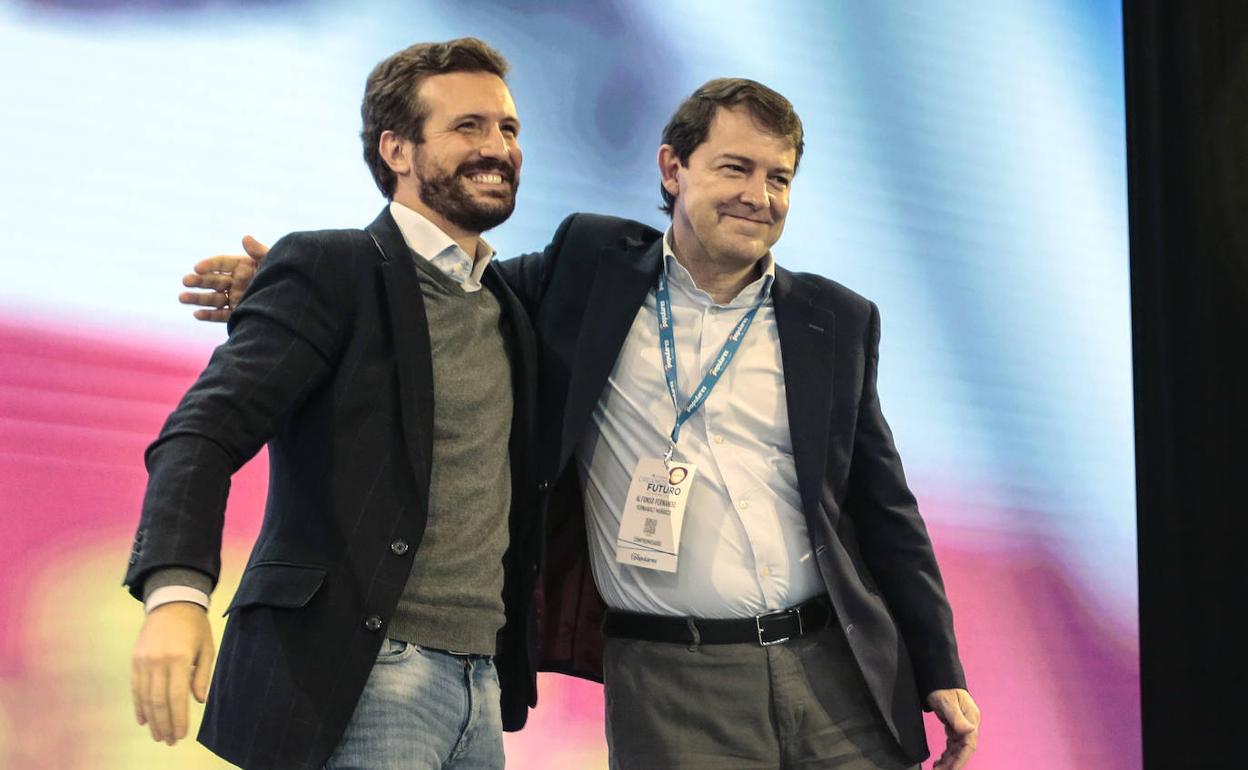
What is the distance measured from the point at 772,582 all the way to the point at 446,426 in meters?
0.65

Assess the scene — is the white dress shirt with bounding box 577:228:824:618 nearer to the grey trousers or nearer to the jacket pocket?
the grey trousers

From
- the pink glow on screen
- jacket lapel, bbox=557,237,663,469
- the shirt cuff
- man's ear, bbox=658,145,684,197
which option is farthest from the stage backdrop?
the shirt cuff

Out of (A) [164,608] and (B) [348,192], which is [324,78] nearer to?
(B) [348,192]

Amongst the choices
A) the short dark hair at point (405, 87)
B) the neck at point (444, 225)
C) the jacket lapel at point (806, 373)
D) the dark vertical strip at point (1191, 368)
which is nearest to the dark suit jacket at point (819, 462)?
the jacket lapel at point (806, 373)

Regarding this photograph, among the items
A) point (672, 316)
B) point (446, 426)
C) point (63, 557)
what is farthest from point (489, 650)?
point (63, 557)

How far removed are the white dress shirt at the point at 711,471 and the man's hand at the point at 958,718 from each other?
0.97ft

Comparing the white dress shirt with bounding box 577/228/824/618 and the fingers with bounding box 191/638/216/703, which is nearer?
the fingers with bounding box 191/638/216/703

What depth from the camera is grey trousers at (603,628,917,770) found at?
7.16ft

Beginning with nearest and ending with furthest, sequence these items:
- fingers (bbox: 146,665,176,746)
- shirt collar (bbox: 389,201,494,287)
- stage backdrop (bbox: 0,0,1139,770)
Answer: fingers (bbox: 146,665,176,746)
shirt collar (bbox: 389,201,494,287)
stage backdrop (bbox: 0,0,1139,770)

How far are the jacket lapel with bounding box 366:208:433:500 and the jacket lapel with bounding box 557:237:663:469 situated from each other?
370mm

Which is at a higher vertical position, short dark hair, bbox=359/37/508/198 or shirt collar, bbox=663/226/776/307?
short dark hair, bbox=359/37/508/198

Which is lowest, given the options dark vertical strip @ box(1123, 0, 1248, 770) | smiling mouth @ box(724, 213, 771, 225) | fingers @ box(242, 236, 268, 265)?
dark vertical strip @ box(1123, 0, 1248, 770)

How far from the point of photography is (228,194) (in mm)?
2867

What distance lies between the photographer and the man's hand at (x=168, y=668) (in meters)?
1.51
